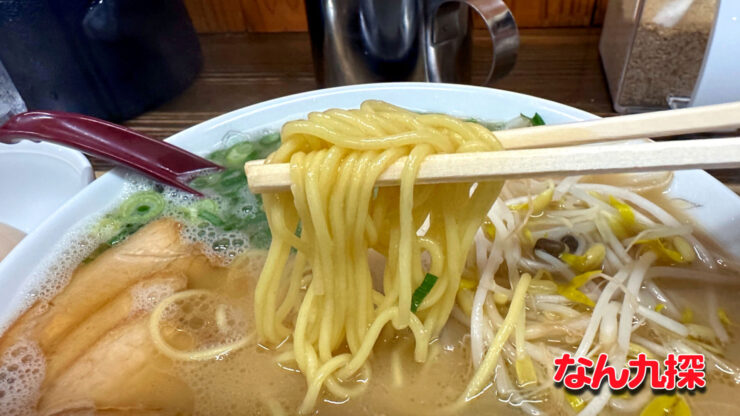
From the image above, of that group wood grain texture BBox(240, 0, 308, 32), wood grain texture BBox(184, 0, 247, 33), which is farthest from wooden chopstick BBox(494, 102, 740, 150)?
wood grain texture BBox(184, 0, 247, 33)

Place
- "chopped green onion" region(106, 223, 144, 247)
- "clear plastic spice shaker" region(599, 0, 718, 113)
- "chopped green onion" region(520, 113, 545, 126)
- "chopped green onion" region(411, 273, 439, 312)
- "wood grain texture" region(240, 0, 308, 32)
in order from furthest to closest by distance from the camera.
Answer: "wood grain texture" region(240, 0, 308, 32) → "clear plastic spice shaker" region(599, 0, 718, 113) → "chopped green onion" region(520, 113, 545, 126) → "chopped green onion" region(106, 223, 144, 247) → "chopped green onion" region(411, 273, 439, 312)

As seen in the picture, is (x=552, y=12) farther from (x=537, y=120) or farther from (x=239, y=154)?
(x=239, y=154)

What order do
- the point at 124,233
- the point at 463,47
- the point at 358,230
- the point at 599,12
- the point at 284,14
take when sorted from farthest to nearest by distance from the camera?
the point at 284,14 < the point at 599,12 < the point at 463,47 < the point at 124,233 < the point at 358,230

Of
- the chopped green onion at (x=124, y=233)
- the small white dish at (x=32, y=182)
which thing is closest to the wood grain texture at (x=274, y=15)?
the small white dish at (x=32, y=182)

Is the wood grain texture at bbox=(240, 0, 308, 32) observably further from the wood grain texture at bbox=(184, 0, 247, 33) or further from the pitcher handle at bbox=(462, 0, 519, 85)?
the pitcher handle at bbox=(462, 0, 519, 85)

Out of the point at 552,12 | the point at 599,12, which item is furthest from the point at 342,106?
the point at 599,12

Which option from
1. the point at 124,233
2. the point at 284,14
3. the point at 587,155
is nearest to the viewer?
the point at 587,155

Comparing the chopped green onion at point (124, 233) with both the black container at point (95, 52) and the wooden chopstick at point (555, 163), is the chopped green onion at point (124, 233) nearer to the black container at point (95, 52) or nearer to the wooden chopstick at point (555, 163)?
the wooden chopstick at point (555, 163)
